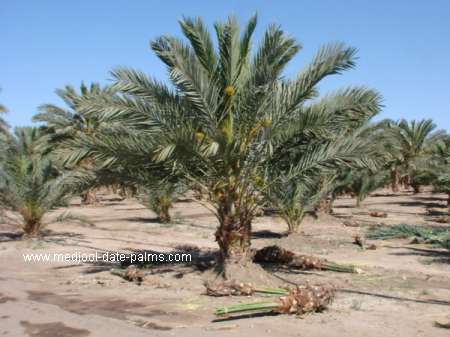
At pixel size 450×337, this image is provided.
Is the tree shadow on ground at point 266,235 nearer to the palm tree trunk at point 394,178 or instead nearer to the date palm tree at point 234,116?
the date palm tree at point 234,116

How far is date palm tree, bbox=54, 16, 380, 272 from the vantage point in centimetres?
931

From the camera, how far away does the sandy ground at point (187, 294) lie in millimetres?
6695

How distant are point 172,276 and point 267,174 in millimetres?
2603

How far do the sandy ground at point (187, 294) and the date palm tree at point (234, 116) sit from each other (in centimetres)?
180

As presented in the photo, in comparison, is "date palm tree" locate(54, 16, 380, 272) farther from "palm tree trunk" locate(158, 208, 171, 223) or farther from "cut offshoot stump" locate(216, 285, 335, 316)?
"palm tree trunk" locate(158, 208, 171, 223)

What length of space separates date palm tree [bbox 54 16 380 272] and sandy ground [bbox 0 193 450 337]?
1796 mm

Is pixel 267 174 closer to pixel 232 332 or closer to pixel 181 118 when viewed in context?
pixel 181 118

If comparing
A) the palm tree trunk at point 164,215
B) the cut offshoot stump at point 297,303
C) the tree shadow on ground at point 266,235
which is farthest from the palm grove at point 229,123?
the palm tree trunk at point 164,215

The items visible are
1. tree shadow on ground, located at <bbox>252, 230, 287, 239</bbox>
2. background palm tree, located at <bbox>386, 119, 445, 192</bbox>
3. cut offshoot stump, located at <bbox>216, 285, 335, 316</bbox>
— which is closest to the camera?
cut offshoot stump, located at <bbox>216, 285, 335, 316</bbox>

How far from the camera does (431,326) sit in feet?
21.9

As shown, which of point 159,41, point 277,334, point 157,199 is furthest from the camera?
point 157,199


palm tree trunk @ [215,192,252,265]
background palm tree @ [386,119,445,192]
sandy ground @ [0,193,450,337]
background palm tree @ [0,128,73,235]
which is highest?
background palm tree @ [386,119,445,192]

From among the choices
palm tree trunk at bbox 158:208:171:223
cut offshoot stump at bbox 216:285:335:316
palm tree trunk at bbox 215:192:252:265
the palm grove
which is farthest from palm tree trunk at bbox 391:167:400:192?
cut offshoot stump at bbox 216:285:335:316

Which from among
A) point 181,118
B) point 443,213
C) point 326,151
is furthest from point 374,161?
point 443,213
